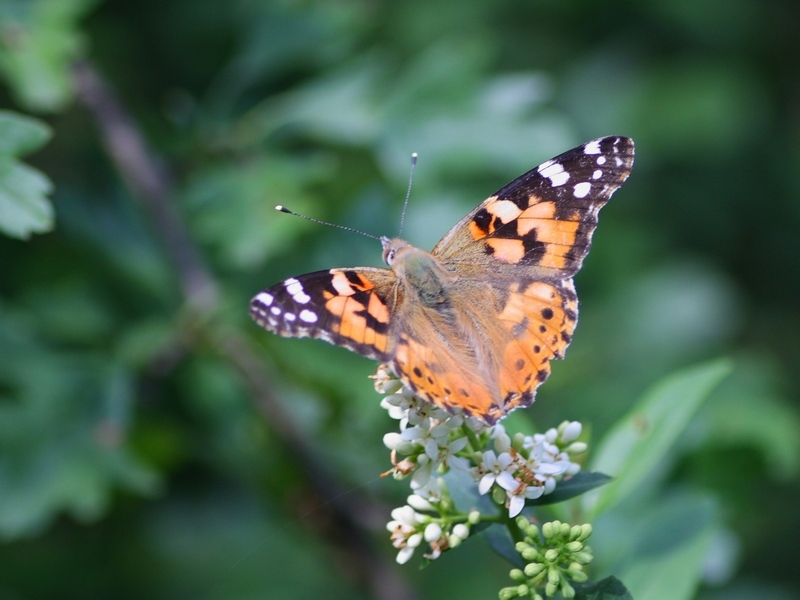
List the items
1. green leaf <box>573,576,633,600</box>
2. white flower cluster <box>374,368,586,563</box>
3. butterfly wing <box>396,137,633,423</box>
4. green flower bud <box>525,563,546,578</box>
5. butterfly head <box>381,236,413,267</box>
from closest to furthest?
green leaf <box>573,576,633,600</box> → green flower bud <box>525,563,546,578</box> → white flower cluster <box>374,368,586,563</box> → butterfly wing <box>396,137,633,423</box> → butterfly head <box>381,236,413,267</box>

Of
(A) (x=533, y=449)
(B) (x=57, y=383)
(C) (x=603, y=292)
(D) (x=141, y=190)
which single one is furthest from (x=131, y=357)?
(C) (x=603, y=292)

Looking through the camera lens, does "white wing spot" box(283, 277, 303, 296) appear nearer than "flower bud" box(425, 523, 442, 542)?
No

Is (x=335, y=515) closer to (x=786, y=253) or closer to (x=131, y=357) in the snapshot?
(x=131, y=357)

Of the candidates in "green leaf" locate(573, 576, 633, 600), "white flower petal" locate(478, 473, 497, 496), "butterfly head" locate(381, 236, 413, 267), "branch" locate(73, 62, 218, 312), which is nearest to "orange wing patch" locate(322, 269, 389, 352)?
"butterfly head" locate(381, 236, 413, 267)

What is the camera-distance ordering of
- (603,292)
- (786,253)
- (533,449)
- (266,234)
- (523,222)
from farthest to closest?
(786,253)
(603,292)
(266,234)
(523,222)
(533,449)

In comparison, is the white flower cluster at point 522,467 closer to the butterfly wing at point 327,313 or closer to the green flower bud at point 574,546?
the green flower bud at point 574,546

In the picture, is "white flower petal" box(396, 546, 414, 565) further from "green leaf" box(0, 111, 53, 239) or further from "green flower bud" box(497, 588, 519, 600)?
"green leaf" box(0, 111, 53, 239)
